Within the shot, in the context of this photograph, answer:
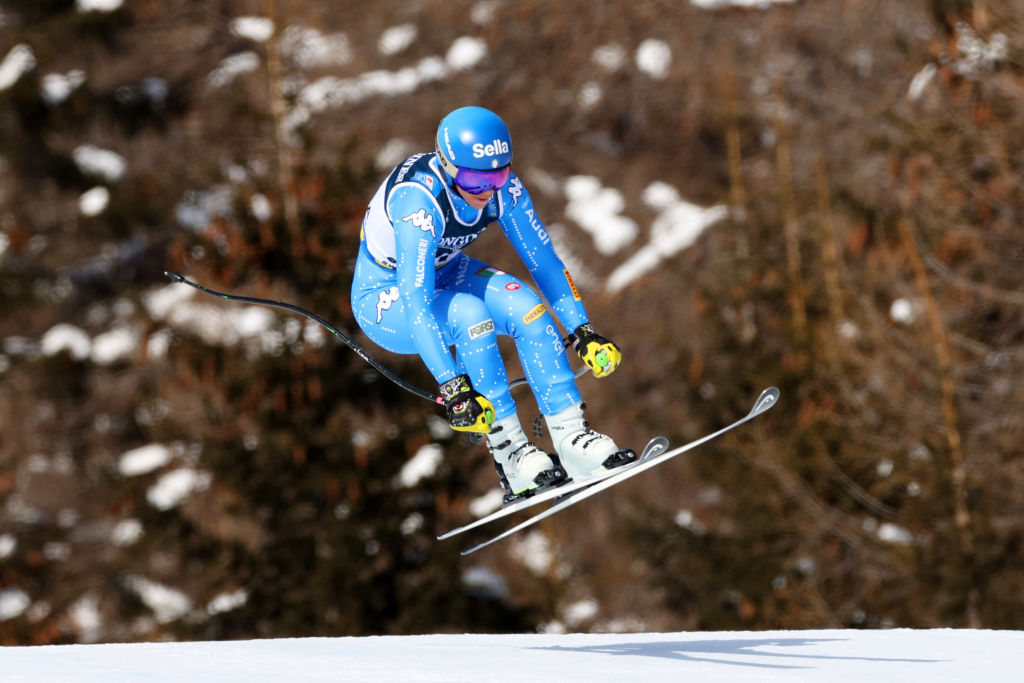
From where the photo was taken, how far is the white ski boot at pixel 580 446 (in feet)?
20.5

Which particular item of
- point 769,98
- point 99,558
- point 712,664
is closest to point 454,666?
point 712,664

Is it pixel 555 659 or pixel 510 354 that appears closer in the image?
pixel 555 659

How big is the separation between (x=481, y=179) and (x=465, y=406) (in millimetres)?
1062

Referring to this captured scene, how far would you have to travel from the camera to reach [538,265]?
645cm

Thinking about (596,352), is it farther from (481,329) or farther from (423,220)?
(423,220)

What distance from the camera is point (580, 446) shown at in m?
6.30

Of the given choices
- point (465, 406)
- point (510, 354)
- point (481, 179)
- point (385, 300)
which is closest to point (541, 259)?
point (481, 179)

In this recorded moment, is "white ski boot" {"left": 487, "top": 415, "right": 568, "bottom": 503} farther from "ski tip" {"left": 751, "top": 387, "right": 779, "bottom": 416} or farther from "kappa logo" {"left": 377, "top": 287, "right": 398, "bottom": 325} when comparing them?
"ski tip" {"left": 751, "top": 387, "right": 779, "bottom": 416}

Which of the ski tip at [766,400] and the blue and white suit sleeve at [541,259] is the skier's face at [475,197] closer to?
the blue and white suit sleeve at [541,259]

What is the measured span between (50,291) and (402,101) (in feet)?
32.9

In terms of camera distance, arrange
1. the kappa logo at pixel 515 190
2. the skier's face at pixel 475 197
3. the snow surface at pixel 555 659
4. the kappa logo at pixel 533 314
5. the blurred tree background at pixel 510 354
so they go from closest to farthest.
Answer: the snow surface at pixel 555 659 < the skier's face at pixel 475 197 < the kappa logo at pixel 533 314 < the kappa logo at pixel 515 190 < the blurred tree background at pixel 510 354

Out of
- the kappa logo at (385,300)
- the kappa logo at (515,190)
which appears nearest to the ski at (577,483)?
the kappa logo at (385,300)

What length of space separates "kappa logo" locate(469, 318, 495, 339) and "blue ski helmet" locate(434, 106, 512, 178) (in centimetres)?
77

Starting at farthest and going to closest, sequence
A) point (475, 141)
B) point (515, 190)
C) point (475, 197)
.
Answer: point (515, 190)
point (475, 197)
point (475, 141)
